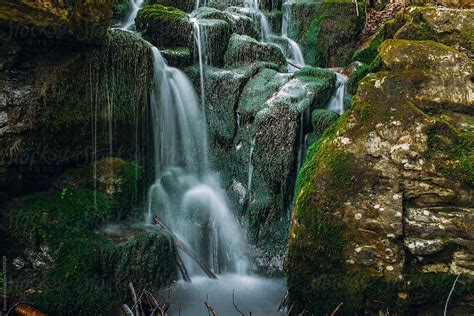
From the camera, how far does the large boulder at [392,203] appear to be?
4.43m

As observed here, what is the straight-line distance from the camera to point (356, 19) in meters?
11.5

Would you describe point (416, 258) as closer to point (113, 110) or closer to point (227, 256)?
point (227, 256)

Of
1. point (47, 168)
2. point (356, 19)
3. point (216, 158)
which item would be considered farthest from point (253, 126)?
point (356, 19)

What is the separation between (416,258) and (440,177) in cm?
93

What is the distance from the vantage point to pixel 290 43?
37.6 ft

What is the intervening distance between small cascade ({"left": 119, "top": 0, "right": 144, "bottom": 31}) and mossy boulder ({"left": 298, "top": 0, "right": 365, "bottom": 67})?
15.3 feet

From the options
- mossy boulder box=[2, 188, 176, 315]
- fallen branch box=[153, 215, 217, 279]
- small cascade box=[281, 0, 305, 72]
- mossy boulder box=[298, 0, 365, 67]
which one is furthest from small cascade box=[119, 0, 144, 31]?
fallen branch box=[153, 215, 217, 279]

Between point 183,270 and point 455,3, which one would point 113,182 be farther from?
point 455,3

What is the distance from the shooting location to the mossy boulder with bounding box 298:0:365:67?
11.4 meters

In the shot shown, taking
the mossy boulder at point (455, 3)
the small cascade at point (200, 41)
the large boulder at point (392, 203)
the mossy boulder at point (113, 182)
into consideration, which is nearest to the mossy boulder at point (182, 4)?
the small cascade at point (200, 41)

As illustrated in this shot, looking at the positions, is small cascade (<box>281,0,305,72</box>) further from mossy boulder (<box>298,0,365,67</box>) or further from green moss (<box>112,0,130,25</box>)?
green moss (<box>112,0,130,25</box>)

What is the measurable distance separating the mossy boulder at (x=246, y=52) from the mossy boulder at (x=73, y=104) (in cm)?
224

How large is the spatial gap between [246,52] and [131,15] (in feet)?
14.2

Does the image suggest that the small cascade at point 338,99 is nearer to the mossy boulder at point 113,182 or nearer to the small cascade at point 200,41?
the small cascade at point 200,41
